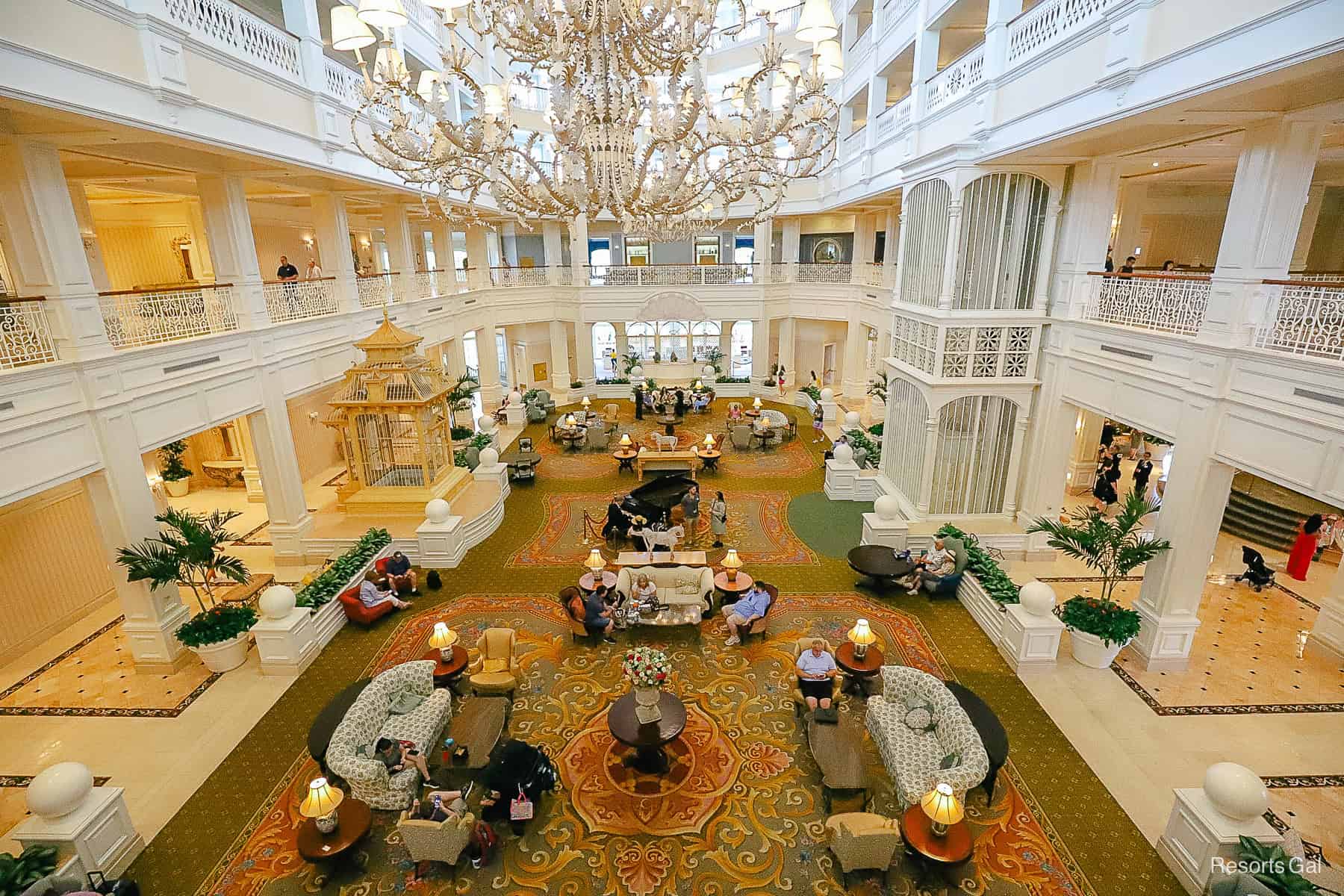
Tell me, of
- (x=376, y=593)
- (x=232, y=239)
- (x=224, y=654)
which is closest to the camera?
(x=224, y=654)

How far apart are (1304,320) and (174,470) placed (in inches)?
792

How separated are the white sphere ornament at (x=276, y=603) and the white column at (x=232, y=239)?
189 inches

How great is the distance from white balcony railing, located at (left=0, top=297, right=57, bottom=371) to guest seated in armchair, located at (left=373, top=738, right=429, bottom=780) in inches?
232

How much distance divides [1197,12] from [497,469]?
1343cm

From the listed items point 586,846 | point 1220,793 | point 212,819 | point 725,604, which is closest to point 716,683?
point 725,604

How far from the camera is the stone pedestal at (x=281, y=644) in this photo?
342 inches

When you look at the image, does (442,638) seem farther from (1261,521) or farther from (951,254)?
(1261,521)

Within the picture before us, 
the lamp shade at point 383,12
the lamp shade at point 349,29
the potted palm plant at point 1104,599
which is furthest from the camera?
the potted palm plant at point 1104,599

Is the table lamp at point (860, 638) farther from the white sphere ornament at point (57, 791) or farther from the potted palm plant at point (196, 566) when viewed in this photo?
the potted palm plant at point (196, 566)

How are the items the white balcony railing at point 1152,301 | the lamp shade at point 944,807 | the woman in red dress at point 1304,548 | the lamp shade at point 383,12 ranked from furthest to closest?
1. the woman in red dress at point 1304,548
2. the white balcony railing at point 1152,301
3. the lamp shade at point 944,807
4. the lamp shade at point 383,12

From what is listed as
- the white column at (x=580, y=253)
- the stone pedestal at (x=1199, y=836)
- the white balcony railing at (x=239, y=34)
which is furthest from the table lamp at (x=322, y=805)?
the white column at (x=580, y=253)

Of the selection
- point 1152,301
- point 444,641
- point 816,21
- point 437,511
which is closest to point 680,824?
point 444,641

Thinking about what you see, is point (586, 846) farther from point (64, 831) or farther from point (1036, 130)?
point (1036, 130)

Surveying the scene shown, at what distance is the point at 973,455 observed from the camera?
12164 millimetres
